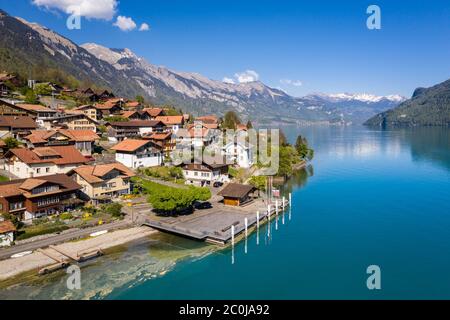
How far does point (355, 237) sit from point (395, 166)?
53863 mm

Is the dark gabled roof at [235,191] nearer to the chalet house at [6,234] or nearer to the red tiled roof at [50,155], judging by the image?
the red tiled roof at [50,155]

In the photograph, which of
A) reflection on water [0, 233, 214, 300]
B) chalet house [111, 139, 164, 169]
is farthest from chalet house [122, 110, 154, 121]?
reflection on water [0, 233, 214, 300]

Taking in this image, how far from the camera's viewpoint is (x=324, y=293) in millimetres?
24844

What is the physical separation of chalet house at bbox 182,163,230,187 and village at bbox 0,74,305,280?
0.50ft

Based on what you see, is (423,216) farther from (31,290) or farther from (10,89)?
(10,89)

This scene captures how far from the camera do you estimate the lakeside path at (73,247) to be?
84.4 ft

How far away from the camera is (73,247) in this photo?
97.8 ft

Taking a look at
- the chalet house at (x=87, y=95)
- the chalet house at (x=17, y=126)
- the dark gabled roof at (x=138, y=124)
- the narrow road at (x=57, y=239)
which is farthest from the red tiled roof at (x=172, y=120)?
the narrow road at (x=57, y=239)

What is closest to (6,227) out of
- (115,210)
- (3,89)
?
(115,210)

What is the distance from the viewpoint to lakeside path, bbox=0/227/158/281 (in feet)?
84.4

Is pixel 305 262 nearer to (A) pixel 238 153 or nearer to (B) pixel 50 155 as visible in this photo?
(B) pixel 50 155

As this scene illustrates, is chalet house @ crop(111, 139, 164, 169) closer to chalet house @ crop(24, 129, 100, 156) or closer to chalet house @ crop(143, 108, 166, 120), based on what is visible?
chalet house @ crop(24, 129, 100, 156)

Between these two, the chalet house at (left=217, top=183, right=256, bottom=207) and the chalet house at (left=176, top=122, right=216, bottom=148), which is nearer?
the chalet house at (left=217, top=183, right=256, bottom=207)

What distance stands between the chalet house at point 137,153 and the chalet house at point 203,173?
19.5 ft
